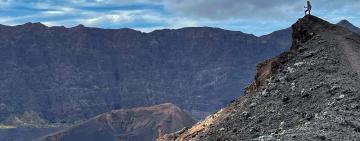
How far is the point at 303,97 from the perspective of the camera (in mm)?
38375

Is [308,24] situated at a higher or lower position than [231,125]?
higher

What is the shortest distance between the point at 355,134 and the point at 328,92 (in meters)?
8.00

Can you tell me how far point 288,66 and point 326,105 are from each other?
34.5 feet

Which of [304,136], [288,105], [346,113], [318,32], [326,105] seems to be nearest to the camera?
[304,136]

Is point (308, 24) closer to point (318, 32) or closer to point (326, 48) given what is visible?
point (318, 32)

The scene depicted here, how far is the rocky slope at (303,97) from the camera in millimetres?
31639

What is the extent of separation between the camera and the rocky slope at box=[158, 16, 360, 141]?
3164 cm

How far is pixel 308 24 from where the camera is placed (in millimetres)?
50562

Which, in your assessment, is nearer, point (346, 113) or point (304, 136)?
point (304, 136)

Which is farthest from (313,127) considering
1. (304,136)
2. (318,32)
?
(318,32)

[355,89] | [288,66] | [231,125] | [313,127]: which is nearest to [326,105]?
[355,89]

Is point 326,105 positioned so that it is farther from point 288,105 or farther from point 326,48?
point 326,48

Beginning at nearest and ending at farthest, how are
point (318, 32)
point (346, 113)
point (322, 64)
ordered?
1. point (346, 113)
2. point (322, 64)
3. point (318, 32)

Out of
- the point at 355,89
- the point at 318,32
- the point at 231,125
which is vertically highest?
the point at 318,32
